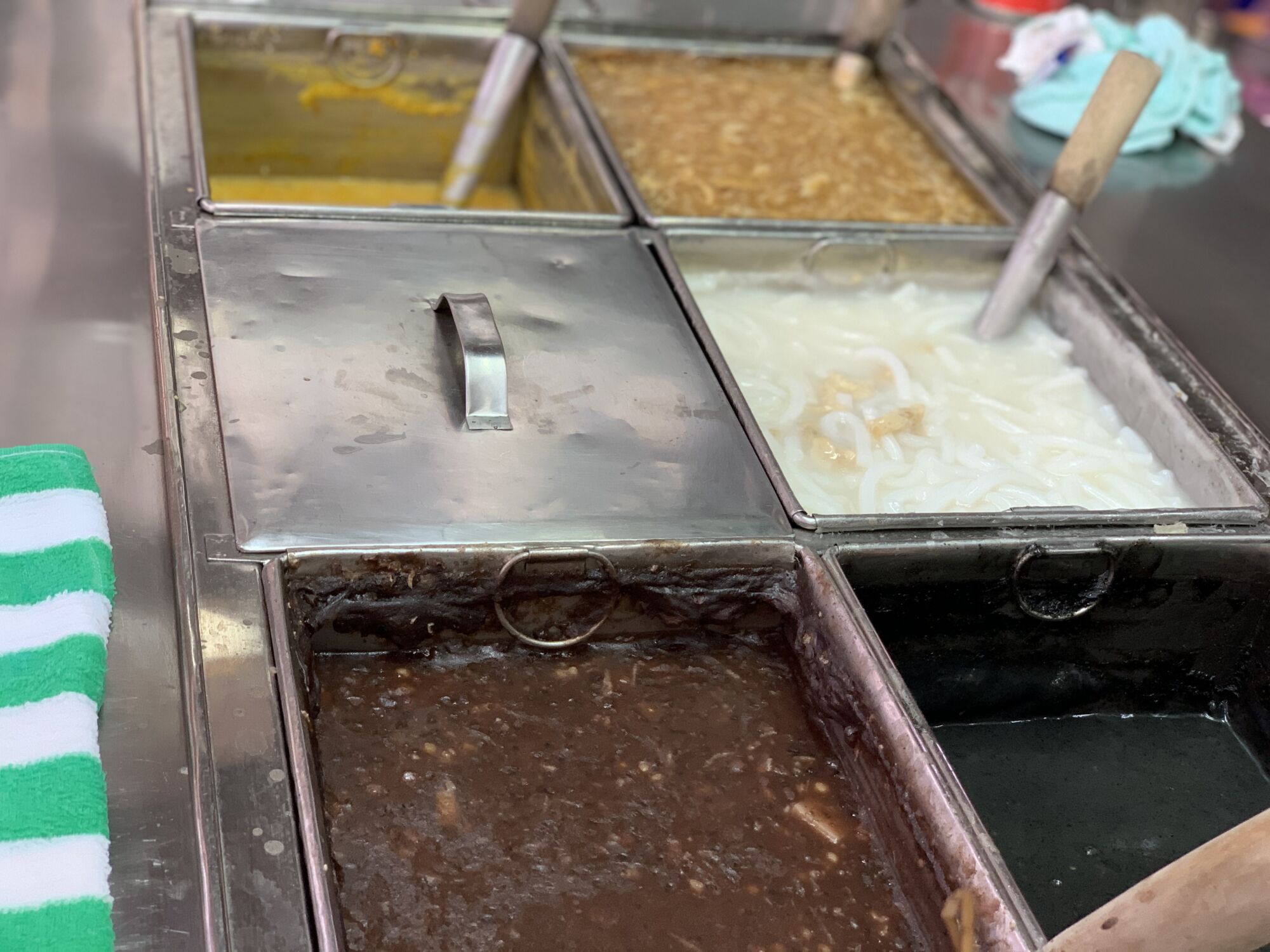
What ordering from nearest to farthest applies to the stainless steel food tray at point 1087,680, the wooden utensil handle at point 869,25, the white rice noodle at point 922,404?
the stainless steel food tray at point 1087,680 → the white rice noodle at point 922,404 → the wooden utensil handle at point 869,25

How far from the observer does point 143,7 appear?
2375mm

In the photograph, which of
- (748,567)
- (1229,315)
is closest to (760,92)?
(1229,315)

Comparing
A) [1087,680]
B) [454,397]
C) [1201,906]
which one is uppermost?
[1201,906]

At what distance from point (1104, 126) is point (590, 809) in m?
1.32

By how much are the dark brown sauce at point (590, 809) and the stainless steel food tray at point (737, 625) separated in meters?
0.03

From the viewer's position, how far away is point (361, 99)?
2.55 meters

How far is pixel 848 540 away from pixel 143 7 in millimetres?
1769

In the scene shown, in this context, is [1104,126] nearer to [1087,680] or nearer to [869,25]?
[1087,680]

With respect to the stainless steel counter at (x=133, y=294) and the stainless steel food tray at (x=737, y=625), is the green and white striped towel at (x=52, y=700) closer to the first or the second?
the stainless steel counter at (x=133, y=294)

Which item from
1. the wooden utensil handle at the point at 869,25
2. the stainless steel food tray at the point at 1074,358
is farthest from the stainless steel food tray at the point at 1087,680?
the wooden utensil handle at the point at 869,25

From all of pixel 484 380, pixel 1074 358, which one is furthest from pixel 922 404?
pixel 484 380

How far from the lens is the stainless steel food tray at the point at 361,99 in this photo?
2.40 meters

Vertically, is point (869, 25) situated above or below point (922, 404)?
above

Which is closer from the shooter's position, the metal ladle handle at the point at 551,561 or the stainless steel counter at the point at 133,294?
the stainless steel counter at the point at 133,294
